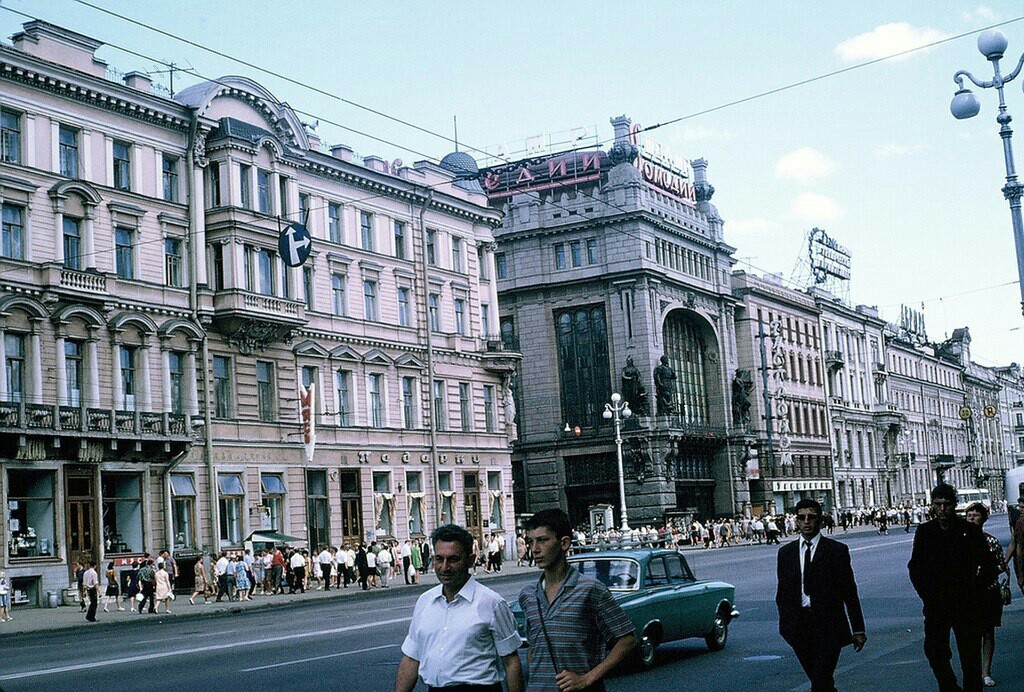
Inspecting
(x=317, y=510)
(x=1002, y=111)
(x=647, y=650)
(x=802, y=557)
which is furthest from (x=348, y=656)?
(x=317, y=510)

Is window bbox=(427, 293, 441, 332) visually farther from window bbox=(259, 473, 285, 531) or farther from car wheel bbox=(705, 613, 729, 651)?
car wheel bbox=(705, 613, 729, 651)

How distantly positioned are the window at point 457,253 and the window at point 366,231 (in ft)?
20.2

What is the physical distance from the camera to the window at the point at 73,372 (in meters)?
39.1

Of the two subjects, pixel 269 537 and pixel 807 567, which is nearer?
pixel 807 567

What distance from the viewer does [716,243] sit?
8625cm

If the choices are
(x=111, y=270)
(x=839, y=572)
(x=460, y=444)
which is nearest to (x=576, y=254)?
(x=460, y=444)

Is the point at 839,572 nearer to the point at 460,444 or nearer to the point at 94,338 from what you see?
the point at 94,338

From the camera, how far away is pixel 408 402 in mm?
54875

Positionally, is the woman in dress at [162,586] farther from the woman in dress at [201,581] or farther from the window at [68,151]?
the window at [68,151]

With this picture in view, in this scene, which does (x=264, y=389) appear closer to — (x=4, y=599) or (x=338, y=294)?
(x=338, y=294)

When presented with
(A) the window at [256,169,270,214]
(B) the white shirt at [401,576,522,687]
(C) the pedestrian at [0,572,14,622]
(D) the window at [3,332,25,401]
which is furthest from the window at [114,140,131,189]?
(B) the white shirt at [401,576,522,687]

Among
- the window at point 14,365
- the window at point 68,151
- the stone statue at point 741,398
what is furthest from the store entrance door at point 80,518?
the stone statue at point 741,398

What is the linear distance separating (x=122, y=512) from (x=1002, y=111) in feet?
94.5

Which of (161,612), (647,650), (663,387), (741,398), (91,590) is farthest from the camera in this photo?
(741,398)
